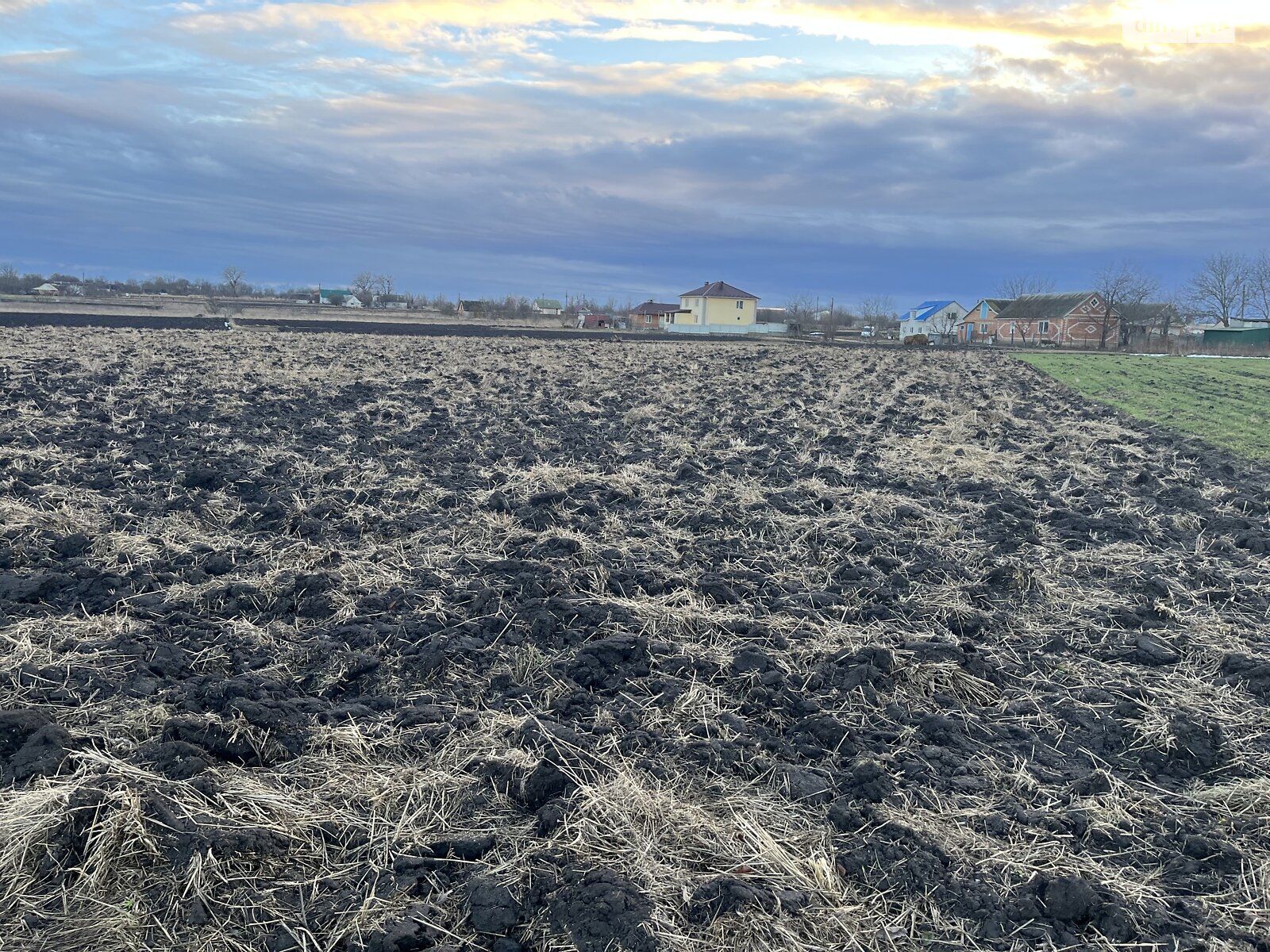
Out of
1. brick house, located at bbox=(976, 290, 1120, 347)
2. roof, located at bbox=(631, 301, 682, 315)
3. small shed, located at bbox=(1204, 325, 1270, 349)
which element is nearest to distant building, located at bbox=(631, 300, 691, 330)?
roof, located at bbox=(631, 301, 682, 315)

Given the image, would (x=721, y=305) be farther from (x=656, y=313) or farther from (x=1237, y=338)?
(x=1237, y=338)

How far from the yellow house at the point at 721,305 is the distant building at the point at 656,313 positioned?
1.86m

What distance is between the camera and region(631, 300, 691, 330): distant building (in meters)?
103

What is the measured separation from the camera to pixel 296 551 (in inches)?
271

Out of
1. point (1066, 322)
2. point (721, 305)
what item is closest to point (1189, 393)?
point (1066, 322)

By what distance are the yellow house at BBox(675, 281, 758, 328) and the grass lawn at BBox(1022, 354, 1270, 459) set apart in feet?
189

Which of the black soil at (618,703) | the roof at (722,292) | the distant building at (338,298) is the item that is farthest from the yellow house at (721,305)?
the black soil at (618,703)

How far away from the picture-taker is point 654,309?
110m

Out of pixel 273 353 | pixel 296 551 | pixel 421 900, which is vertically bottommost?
pixel 421 900

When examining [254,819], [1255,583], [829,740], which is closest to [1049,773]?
[829,740]

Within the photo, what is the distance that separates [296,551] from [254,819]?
3.68m

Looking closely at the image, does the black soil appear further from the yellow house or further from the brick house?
the yellow house

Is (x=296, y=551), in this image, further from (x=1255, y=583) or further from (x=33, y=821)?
(x=1255, y=583)

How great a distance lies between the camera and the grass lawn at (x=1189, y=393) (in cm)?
1571
